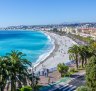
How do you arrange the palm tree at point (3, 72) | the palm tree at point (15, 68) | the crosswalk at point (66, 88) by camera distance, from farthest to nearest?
1. the crosswalk at point (66, 88)
2. the palm tree at point (15, 68)
3. the palm tree at point (3, 72)

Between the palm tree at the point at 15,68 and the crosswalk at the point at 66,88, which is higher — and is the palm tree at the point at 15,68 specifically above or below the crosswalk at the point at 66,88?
above

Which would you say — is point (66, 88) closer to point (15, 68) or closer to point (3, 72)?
point (15, 68)

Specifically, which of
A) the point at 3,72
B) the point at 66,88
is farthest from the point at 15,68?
the point at 66,88

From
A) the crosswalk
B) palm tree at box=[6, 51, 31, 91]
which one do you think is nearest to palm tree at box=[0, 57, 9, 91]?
palm tree at box=[6, 51, 31, 91]

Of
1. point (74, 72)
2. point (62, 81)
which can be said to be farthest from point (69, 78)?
point (74, 72)

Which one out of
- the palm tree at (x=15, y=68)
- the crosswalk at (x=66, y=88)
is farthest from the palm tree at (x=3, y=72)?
the crosswalk at (x=66, y=88)

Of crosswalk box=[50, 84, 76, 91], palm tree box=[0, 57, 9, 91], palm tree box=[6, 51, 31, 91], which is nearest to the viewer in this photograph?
palm tree box=[0, 57, 9, 91]

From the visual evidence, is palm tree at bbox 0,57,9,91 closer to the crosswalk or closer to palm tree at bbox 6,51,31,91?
palm tree at bbox 6,51,31,91

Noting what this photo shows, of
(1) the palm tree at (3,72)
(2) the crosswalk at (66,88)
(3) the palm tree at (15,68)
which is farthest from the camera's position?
(2) the crosswalk at (66,88)

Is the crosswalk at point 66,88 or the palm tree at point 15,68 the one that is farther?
the crosswalk at point 66,88

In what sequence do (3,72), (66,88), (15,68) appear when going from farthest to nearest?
(66,88) < (15,68) < (3,72)

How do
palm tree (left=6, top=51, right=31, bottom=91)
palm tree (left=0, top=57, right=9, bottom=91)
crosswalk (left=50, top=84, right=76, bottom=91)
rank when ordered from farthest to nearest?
crosswalk (left=50, top=84, right=76, bottom=91) → palm tree (left=6, top=51, right=31, bottom=91) → palm tree (left=0, top=57, right=9, bottom=91)

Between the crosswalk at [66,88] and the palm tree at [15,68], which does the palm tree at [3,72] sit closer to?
the palm tree at [15,68]

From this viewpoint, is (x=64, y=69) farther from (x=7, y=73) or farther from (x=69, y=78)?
(x=7, y=73)
